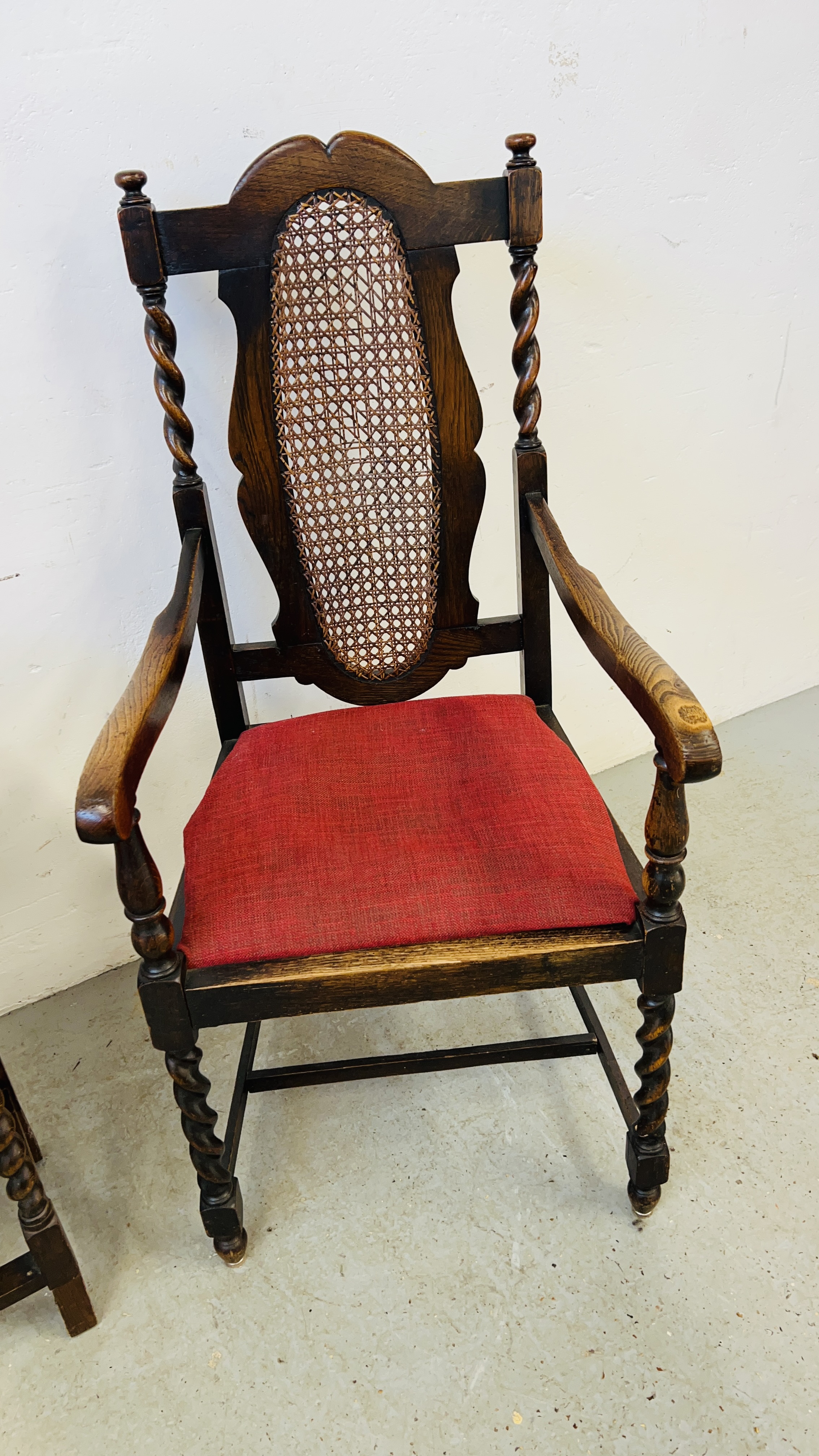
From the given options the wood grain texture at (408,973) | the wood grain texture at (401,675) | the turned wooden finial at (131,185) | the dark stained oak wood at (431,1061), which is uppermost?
the turned wooden finial at (131,185)

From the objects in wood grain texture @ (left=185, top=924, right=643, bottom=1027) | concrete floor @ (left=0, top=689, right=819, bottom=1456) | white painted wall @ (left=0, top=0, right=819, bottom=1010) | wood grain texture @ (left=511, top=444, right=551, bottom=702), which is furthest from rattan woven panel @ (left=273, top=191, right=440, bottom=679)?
concrete floor @ (left=0, top=689, right=819, bottom=1456)

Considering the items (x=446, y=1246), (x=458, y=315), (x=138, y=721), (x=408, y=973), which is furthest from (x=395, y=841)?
(x=458, y=315)

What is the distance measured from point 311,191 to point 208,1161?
46.4 inches

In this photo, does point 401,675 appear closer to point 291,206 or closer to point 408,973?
point 408,973

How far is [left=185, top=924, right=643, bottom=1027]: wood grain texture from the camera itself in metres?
1.07

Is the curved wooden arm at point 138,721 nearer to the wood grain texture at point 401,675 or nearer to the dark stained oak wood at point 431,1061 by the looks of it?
the wood grain texture at point 401,675

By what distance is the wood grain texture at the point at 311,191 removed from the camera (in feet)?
4.00

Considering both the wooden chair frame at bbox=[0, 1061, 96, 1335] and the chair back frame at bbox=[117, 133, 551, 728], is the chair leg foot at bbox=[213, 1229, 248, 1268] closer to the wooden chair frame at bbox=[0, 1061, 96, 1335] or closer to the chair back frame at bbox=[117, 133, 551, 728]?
the wooden chair frame at bbox=[0, 1061, 96, 1335]

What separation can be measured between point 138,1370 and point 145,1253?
15 centimetres

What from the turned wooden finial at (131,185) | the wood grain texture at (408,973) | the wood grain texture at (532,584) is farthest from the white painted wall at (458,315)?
the wood grain texture at (408,973)

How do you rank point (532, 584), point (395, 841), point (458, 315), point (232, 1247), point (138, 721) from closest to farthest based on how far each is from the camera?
point (138, 721), point (395, 841), point (232, 1247), point (532, 584), point (458, 315)

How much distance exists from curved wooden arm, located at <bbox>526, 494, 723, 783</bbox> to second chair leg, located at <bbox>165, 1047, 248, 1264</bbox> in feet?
1.98

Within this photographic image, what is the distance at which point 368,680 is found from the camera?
1.44 metres

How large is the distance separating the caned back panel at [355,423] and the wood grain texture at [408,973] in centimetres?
48
